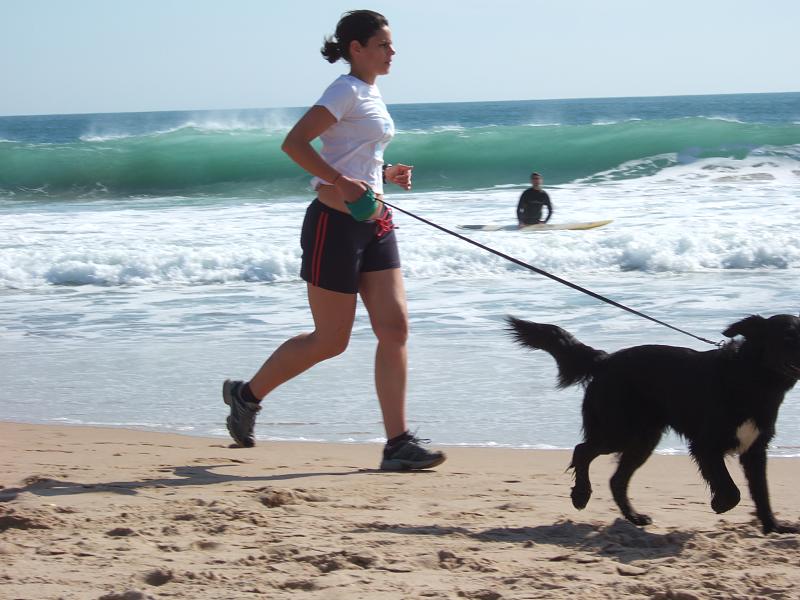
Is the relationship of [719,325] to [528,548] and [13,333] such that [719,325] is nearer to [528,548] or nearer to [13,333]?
[528,548]

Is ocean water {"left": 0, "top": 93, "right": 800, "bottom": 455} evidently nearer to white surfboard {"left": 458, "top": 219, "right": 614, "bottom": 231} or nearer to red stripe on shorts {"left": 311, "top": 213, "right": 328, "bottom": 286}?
white surfboard {"left": 458, "top": 219, "right": 614, "bottom": 231}

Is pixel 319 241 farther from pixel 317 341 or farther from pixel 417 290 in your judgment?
pixel 417 290

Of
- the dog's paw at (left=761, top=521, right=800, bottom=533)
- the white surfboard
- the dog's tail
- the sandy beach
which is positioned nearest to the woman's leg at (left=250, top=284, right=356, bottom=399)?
the sandy beach

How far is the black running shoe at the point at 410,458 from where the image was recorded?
4.01m

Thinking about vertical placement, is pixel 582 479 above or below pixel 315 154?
below

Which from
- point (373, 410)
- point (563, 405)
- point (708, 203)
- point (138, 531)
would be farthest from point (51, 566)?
point (708, 203)

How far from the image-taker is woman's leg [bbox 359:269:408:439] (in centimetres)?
393

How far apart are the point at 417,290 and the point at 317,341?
488 centimetres

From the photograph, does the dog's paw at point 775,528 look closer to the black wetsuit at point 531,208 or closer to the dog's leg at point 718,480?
the dog's leg at point 718,480

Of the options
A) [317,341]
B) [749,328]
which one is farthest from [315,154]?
[749,328]

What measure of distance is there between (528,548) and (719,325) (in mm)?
4107

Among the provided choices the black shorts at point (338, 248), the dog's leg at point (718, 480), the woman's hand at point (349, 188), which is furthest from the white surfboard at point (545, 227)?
the dog's leg at point (718, 480)

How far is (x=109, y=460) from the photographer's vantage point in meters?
4.21

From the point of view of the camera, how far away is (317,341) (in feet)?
13.1
